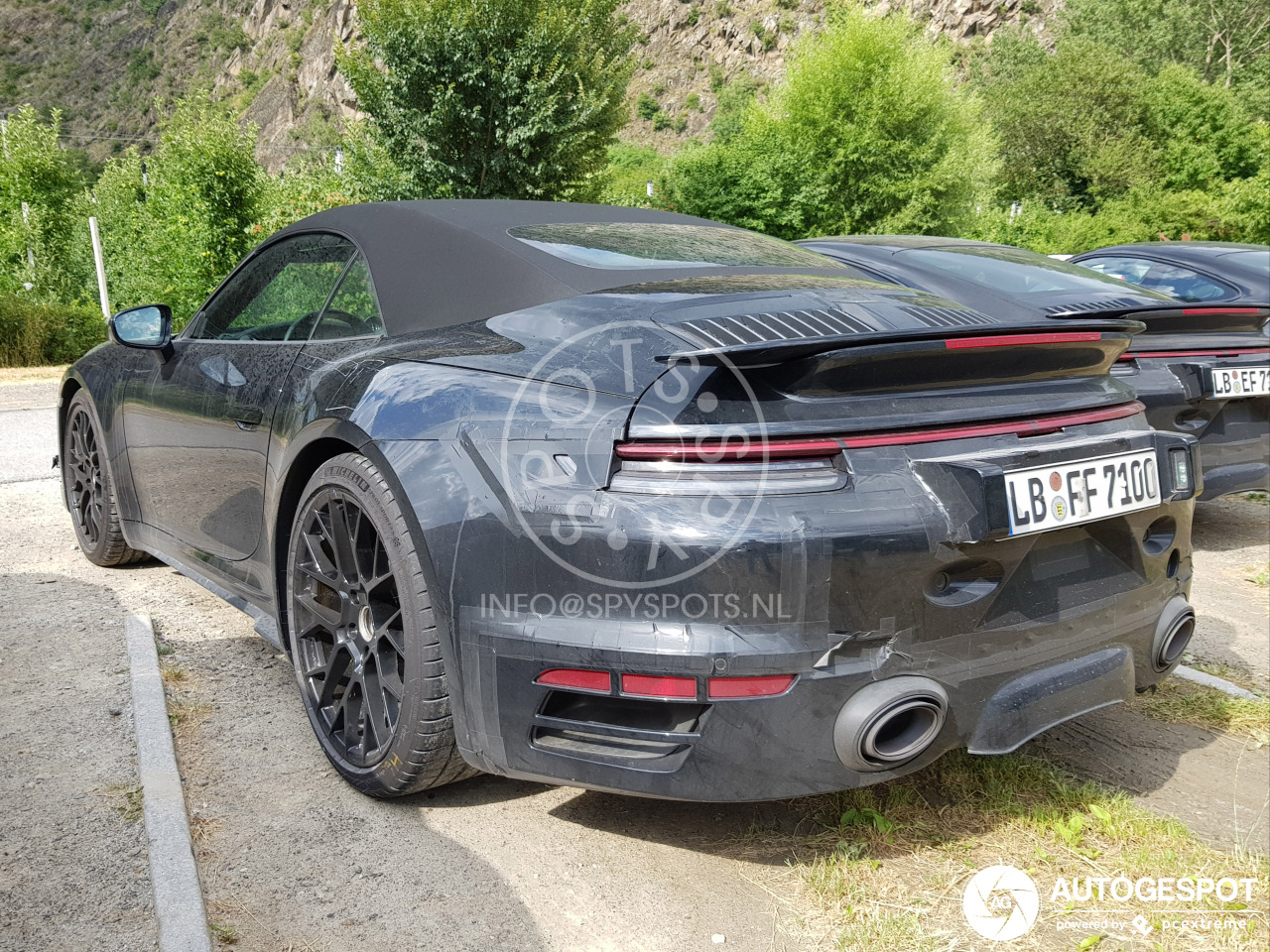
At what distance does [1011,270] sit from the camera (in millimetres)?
5160

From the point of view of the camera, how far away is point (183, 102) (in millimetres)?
16031

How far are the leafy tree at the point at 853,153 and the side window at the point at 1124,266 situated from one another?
19501 mm

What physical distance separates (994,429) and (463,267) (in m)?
1.37

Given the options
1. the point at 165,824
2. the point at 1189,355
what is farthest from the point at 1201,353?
the point at 165,824

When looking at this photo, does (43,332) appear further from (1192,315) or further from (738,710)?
(738,710)

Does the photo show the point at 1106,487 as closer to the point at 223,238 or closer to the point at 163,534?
the point at 163,534

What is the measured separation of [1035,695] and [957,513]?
17.7 inches

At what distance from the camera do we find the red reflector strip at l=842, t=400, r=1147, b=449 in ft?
6.15

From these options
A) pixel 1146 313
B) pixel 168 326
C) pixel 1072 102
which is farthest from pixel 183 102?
pixel 1072 102

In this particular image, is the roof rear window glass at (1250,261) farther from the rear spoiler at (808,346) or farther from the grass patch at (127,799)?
the grass patch at (127,799)

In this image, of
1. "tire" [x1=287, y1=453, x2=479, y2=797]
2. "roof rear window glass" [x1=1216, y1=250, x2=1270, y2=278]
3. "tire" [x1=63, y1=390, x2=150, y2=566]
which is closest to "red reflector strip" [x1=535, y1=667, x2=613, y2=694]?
"tire" [x1=287, y1=453, x2=479, y2=797]

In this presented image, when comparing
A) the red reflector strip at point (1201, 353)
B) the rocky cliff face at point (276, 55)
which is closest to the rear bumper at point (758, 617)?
the red reflector strip at point (1201, 353)

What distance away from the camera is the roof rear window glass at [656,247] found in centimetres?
262

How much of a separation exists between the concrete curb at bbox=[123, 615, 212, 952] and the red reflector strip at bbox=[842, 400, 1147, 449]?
1526 millimetres
